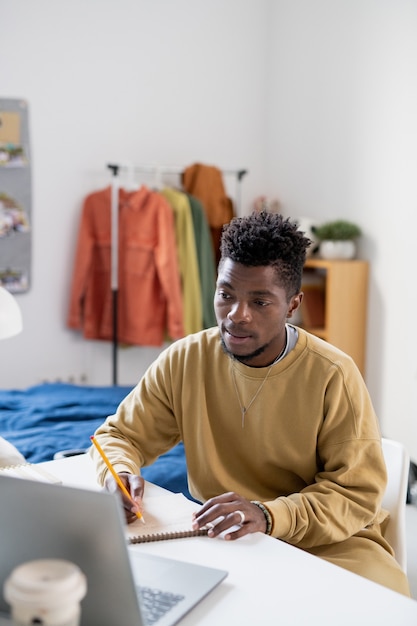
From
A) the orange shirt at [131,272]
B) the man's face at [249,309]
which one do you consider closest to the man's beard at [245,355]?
the man's face at [249,309]

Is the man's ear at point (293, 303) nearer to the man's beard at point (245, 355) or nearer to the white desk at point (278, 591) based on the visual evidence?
the man's beard at point (245, 355)

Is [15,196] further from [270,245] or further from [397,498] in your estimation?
[397,498]

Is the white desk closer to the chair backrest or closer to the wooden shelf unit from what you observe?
the chair backrest

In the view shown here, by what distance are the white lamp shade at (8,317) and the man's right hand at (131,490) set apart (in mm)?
333

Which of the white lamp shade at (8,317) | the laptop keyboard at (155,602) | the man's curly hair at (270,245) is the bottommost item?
the laptop keyboard at (155,602)

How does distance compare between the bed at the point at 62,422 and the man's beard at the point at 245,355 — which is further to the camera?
the bed at the point at 62,422

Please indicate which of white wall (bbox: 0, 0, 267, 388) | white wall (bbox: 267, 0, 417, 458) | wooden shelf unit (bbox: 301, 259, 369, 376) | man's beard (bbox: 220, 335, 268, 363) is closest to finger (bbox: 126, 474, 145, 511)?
man's beard (bbox: 220, 335, 268, 363)

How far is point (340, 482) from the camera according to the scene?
4.48 ft

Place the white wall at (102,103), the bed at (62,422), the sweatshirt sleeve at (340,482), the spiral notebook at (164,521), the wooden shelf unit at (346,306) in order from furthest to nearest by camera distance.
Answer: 1. the white wall at (102,103)
2. the wooden shelf unit at (346,306)
3. the bed at (62,422)
4. the sweatshirt sleeve at (340,482)
5. the spiral notebook at (164,521)

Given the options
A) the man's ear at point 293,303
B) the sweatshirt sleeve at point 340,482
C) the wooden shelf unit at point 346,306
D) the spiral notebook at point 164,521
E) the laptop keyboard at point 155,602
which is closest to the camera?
the laptop keyboard at point 155,602

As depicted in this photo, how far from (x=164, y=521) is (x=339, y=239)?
2.84 meters

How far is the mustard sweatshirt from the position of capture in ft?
4.46

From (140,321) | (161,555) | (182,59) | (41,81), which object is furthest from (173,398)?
(182,59)

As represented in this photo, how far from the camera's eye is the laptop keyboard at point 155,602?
936 millimetres
